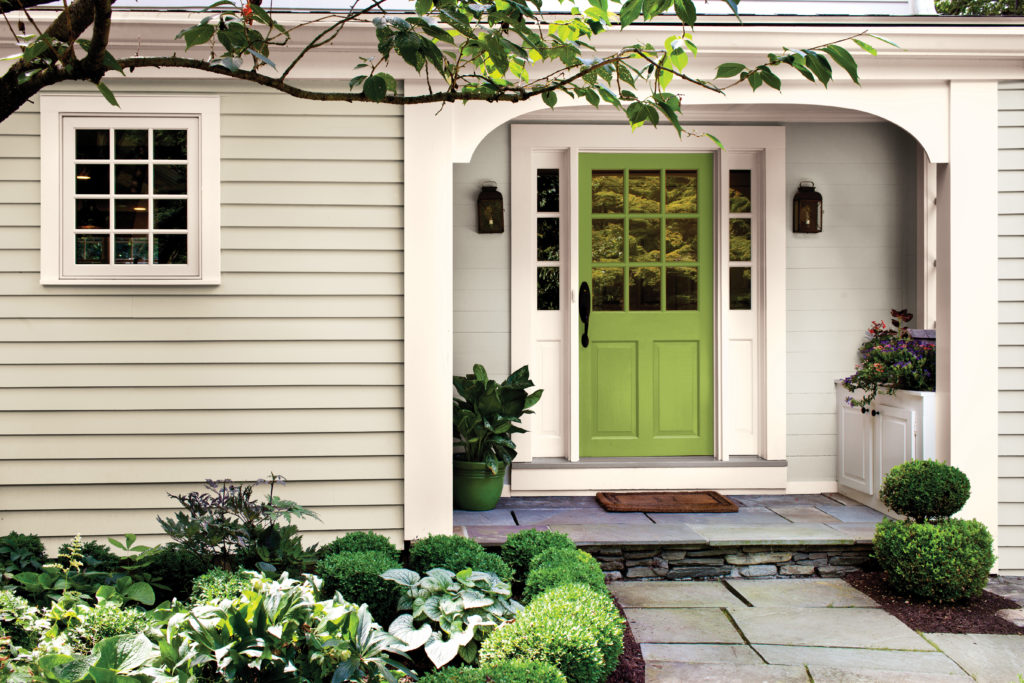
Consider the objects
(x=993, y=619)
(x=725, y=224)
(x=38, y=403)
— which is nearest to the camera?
(x=993, y=619)

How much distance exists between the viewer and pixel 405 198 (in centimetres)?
405

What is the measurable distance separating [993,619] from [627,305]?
257cm

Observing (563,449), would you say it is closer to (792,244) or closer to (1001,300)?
(792,244)

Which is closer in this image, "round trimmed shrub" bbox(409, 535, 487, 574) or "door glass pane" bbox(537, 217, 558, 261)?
"round trimmed shrub" bbox(409, 535, 487, 574)

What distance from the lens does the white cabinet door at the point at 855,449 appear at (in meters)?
4.87

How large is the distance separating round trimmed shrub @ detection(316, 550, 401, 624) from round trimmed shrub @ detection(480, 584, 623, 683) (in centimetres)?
56

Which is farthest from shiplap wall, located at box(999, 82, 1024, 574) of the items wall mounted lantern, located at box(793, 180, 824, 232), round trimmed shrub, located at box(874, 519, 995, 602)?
wall mounted lantern, located at box(793, 180, 824, 232)

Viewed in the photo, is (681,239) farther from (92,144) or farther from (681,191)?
(92,144)

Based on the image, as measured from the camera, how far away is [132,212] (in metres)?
4.02

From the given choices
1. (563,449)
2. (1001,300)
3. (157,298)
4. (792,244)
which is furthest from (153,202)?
(1001,300)

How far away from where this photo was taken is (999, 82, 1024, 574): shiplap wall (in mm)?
4199

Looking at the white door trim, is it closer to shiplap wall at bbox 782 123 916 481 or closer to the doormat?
shiplap wall at bbox 782 123 916 481

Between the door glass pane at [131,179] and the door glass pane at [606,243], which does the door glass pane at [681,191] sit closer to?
the door glass pane at [606,243]

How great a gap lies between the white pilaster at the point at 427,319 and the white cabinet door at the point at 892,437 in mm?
2472
